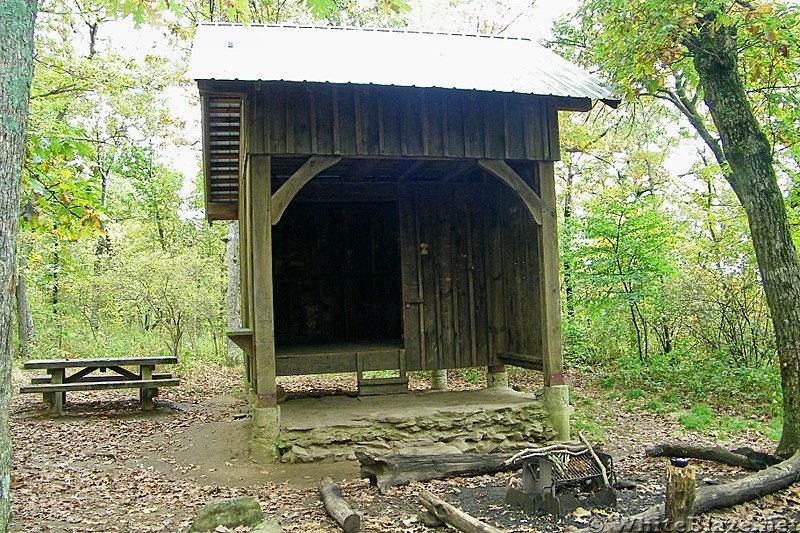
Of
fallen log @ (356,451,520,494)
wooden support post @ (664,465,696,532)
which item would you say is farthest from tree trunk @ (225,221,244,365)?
wooden support post @ (664,465,696,532)

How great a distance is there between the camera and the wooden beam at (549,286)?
319 inches

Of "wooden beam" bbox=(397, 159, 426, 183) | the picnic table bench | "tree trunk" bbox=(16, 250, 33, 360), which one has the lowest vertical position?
the picnic table bench

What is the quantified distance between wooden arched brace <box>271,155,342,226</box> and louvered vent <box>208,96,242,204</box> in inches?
43.5

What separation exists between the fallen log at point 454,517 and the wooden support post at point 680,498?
3.53ft

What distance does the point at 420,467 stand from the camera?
6.14 metres

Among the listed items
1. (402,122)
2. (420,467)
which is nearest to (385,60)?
(402,122)

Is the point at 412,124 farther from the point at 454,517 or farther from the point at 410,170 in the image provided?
the point at 454,517

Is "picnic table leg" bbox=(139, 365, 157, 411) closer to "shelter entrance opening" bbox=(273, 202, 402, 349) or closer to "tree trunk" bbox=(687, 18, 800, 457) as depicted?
"shelter entrance opening" bbox=(273, 202, 402, 349)

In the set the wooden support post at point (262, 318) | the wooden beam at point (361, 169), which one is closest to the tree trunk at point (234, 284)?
the wooden beam at point (361, 169)

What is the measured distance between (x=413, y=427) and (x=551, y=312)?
7.29 ft

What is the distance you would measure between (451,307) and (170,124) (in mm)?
15919

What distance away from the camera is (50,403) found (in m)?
10.3

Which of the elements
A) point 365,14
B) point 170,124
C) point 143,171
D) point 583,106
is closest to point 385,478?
point 583,106

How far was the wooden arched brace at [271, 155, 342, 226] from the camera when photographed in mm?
7383
